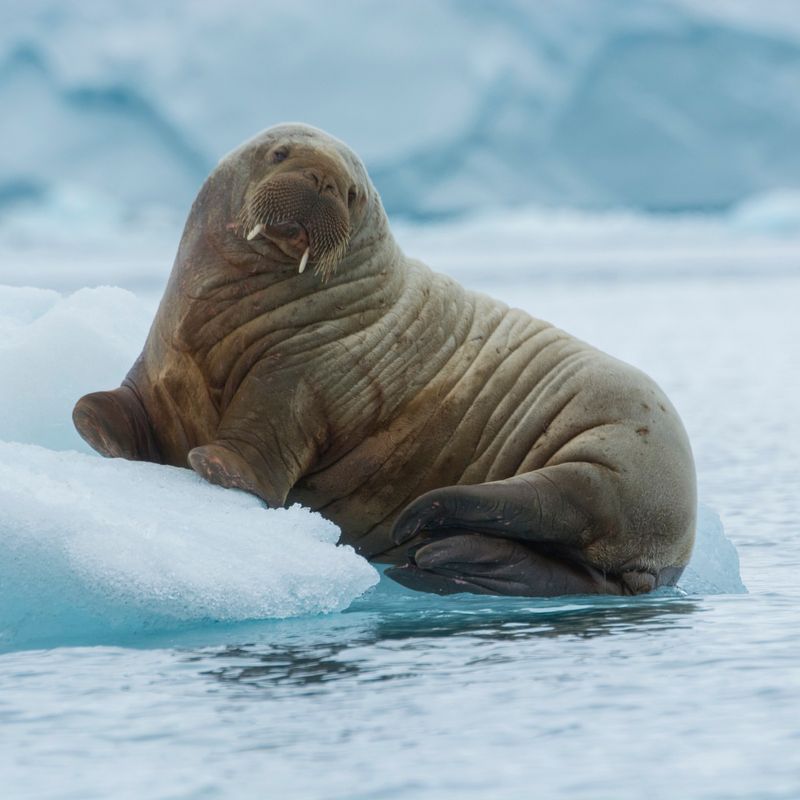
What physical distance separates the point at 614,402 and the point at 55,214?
29.8m

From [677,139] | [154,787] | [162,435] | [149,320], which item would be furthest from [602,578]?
[677,139]

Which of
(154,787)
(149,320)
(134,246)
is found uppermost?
(134,246)

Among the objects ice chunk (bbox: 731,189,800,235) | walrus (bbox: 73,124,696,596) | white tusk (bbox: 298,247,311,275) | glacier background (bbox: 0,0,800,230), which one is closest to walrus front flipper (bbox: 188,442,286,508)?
walrus (bbox: 73,124,696,596)

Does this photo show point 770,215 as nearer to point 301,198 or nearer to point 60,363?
point 60,363

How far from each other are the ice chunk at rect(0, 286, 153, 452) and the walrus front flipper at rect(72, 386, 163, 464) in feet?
2.13

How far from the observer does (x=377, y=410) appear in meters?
5.52

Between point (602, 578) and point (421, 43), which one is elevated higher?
point (421, 43)

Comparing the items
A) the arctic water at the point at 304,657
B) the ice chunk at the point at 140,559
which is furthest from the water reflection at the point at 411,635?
the ice chunk at the point at 140,559

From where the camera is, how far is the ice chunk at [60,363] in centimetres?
616

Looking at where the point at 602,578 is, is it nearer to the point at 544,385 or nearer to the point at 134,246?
the point at 544,385

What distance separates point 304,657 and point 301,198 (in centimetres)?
173

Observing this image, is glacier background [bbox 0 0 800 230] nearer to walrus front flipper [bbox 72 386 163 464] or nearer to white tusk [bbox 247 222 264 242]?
walrus front flipper [bbox 72 386 163 464]

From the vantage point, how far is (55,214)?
33688 millimetres

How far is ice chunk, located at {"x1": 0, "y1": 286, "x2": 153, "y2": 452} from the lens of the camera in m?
6.16
